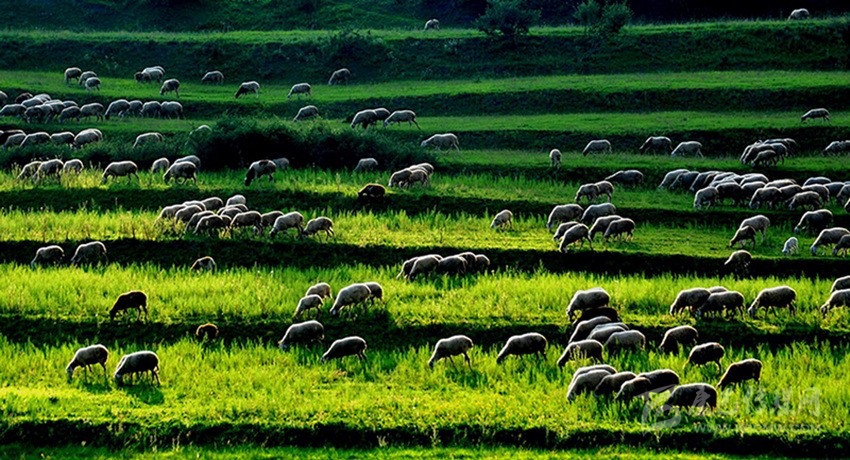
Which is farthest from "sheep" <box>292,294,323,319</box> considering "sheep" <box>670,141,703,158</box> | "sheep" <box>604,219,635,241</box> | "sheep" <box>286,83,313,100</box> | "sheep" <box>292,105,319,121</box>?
"sheep" <box>286,83,313,100</box>

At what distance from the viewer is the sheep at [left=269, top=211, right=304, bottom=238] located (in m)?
27.8

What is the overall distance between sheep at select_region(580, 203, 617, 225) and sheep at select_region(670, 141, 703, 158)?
A: 9.08m

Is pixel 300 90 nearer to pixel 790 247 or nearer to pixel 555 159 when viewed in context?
pixel 555 159

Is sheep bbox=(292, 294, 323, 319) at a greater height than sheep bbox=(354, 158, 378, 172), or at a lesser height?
lesser

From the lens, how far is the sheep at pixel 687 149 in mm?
37656

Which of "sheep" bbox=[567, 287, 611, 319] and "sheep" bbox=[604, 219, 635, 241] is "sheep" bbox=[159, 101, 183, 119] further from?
"sheep" bbox=[567, 287, 611, 319]

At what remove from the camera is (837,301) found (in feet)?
→ 71.1

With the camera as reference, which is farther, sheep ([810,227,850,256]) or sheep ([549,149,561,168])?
sheep ([549,149,561,168])

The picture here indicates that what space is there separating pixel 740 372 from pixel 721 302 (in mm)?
4210

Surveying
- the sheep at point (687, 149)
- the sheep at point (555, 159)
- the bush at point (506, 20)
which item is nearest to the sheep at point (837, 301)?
the sheep at point (555, 159)

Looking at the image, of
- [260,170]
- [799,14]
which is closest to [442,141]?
[260,170]

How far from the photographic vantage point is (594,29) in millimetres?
53750

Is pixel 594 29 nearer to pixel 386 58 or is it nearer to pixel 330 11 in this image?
pixel 386 58

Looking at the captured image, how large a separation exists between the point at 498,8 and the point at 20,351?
3827 centimetres
